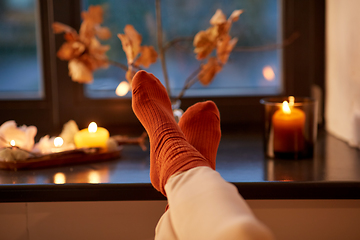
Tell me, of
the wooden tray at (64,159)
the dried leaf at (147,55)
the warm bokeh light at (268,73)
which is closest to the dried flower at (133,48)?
the dried leaf at (147,55)

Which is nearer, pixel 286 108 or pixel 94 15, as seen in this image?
pixel 286 108

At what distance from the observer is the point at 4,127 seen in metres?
0.89

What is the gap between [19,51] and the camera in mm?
1259

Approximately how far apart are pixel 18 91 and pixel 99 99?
0.29 meters

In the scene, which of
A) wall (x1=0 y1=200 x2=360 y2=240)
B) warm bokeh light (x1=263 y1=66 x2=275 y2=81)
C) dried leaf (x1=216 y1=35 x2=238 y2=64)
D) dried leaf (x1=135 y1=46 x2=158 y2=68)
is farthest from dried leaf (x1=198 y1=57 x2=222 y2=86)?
wall (x1=0 y1=200 x2=360 y2=240)

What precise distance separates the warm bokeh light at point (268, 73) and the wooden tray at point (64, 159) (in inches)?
23.1

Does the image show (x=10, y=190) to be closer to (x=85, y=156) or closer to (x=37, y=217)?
(x=37, y=217)

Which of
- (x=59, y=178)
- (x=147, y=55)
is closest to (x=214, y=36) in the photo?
(x=147, y=55)

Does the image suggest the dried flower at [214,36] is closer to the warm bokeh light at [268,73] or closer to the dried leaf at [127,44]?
the dried leaf at [127,44]

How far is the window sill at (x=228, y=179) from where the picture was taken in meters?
0.71

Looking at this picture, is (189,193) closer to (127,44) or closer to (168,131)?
(168,131)

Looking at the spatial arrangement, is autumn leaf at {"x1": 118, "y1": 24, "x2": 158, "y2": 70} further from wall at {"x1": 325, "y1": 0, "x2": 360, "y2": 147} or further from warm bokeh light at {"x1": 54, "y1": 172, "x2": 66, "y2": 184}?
wall at {"x1": 325, "y1": 0, "x2": 360, "y2": 147}

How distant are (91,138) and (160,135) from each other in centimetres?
26

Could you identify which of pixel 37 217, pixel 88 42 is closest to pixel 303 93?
pixel 88 42
